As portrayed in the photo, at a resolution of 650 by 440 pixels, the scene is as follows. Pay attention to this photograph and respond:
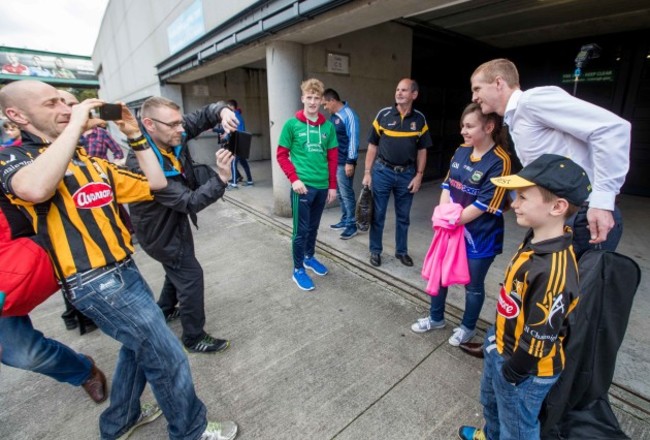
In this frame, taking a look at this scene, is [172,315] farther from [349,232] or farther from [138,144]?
[349,232]

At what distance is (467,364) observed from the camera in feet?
7.47

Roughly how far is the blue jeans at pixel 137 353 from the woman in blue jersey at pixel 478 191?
188cm

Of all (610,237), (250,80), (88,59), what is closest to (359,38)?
(610,237)

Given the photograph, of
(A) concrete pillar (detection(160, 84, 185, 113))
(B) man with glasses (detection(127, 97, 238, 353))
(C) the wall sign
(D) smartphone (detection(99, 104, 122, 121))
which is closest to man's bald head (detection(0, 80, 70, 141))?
(D) smartphone (detection(99, 104, 122, 121))

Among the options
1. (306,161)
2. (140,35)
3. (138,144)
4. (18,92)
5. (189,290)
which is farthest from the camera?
(140,35)

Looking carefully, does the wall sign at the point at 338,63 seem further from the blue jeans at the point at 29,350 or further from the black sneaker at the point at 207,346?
the blue jeans at the point at 29,350

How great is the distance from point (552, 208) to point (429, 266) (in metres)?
1.20

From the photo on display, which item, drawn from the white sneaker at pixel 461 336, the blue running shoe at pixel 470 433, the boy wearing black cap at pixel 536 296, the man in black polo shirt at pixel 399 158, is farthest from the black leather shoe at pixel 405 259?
the boy wearing black cap at pixel 536 296

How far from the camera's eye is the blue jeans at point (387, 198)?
3480 millimetres

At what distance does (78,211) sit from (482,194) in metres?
2.20

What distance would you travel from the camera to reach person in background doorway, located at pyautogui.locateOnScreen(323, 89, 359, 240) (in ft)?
14.4

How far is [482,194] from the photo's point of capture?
208cm

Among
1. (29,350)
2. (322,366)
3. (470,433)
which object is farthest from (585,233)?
(29,350)

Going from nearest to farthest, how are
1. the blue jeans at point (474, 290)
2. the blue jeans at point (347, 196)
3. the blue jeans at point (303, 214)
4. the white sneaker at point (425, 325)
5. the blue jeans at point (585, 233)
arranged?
the blue jeans at point (585, 233), the blue jeans at point (474, 290), the white sneaker at point (425, 325), the blue jeans at point (303, 214), the blue jeans at point (347, 196)
